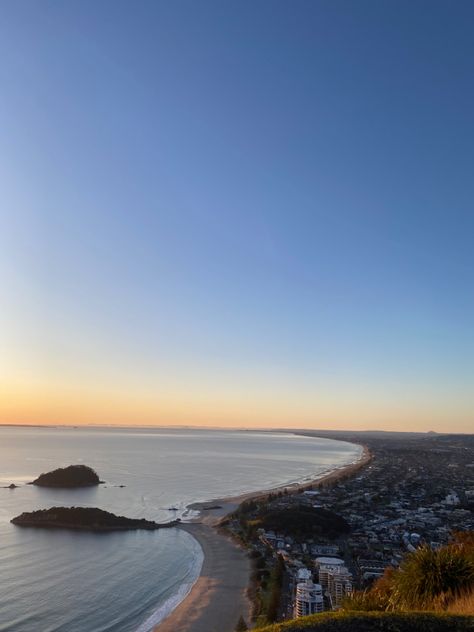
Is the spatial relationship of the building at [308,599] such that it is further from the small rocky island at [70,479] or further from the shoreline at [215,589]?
the small rocky island at [70,479]

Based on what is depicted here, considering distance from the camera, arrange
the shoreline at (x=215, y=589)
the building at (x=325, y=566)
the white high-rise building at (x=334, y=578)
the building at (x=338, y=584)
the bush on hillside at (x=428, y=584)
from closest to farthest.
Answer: the bush on hillside at (x=428, y=584), the shoreline at (x=215, y=589), the building at (x=338, y=584), the white high-rise building at (x=334, y=578), the building at (x=325, y=566)

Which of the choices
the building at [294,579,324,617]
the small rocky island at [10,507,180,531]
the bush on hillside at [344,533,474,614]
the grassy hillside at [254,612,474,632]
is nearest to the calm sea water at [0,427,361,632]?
the small rocky island at [10,507,180,531]

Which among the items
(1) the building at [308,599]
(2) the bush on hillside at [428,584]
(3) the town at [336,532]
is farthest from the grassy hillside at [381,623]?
(1) the building at [308,599]

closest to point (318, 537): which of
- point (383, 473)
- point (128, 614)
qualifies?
point (128, 614)

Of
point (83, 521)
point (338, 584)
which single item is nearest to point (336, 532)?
point (338, 584)

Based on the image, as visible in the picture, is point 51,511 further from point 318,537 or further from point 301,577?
point 301,577

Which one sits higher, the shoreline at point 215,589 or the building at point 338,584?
the building at point 338,584

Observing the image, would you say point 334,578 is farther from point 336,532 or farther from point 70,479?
point 70,479
